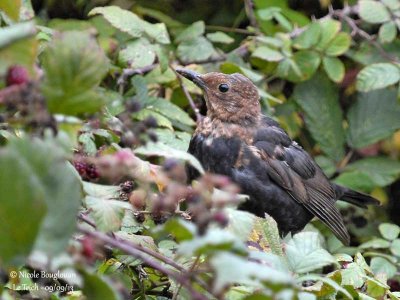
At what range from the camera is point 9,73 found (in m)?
1.37

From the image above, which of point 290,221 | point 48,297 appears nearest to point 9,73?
point 48,297

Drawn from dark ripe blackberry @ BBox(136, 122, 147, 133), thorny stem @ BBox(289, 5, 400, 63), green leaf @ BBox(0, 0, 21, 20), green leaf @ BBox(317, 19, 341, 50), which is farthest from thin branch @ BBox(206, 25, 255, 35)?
dark ripe blackberry @ BBox(136, 122, 147, 133)

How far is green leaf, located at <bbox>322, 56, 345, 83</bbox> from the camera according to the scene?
4359 mm

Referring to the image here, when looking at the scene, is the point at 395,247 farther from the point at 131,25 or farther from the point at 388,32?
the point at 131,25

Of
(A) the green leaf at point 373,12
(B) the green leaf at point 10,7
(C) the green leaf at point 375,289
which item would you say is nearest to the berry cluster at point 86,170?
(B) the green leaf at point 10,7

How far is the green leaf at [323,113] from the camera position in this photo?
4.70 m

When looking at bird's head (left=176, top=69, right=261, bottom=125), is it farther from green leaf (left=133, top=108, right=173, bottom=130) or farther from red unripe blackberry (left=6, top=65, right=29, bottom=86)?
red unripe blackberry (left=6, top=65, right=29, bottom=86)

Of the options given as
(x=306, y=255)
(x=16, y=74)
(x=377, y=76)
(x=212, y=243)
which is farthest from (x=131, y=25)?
(x=212, y=243)

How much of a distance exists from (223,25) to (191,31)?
772mm

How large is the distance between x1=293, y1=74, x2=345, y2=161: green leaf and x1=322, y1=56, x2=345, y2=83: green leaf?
38 centimetres

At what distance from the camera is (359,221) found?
4895mm

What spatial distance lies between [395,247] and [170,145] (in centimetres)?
109

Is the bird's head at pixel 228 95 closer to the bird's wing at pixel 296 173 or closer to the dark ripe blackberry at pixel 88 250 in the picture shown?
the bird's wing at pixel 296 173

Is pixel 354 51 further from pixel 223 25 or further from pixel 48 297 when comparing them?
pixel 48 297
